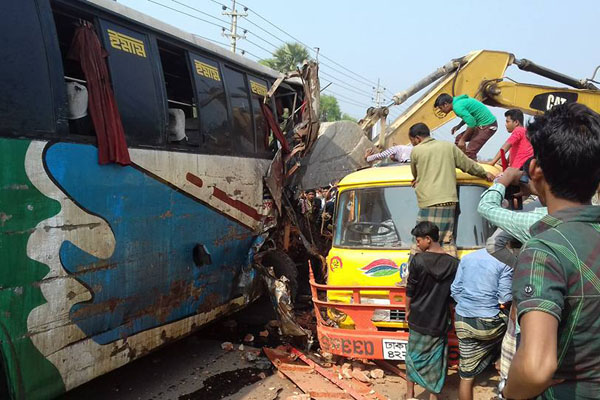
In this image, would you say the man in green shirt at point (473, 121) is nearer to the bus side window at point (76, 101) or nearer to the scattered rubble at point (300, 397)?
the scattered rubble at point (300, 397)

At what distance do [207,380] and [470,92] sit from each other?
659 cm

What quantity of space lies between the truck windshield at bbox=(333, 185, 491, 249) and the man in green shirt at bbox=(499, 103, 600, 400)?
3.46 metres

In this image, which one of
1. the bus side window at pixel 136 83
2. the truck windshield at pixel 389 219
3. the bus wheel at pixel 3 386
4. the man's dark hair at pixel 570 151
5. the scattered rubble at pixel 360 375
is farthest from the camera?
the truck windshield at pixel 389 219

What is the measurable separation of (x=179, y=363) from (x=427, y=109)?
230 inches

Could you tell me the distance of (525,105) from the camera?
8.59 metres

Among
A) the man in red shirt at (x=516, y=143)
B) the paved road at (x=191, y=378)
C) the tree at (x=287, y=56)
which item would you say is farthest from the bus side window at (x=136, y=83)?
the tree at (x=287, y=56)

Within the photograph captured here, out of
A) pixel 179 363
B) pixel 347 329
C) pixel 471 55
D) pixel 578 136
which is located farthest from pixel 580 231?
pixel 471 55

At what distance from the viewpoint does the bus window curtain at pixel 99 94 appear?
365 cm

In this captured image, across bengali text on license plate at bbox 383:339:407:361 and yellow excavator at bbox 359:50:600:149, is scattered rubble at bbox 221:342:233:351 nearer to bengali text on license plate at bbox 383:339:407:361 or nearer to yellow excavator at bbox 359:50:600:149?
bengali text on license plate at bbox 383:339:407:361

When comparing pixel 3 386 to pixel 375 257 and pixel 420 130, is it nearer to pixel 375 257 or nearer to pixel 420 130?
pixel 375 257

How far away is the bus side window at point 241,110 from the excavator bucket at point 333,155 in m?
1.18

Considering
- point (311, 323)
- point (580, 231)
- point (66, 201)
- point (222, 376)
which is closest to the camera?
point (580, 231)

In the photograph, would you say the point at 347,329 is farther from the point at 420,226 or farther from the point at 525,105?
the point at 525,105

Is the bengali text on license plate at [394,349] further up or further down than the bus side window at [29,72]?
further down
